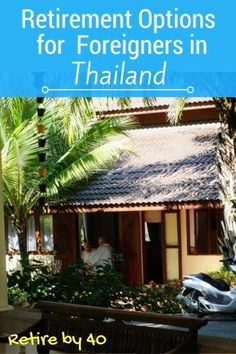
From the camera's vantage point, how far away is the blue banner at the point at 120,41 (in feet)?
20.3

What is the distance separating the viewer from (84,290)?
9.08 metres

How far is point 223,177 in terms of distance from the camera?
14383 millimetres

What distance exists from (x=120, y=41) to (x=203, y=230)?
1227 cm

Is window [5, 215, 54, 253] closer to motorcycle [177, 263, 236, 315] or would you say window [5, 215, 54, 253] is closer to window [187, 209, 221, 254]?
window [187, 209, 221, 254]

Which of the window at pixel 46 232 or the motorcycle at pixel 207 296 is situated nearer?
the motorcycle at pixel 207 296

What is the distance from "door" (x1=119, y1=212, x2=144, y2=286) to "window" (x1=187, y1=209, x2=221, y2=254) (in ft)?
4.19

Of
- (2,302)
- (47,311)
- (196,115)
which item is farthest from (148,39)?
(196,115)

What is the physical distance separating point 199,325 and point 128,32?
239 centimetres

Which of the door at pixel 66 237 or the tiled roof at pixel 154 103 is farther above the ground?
the tiled roof at pixel 154 103

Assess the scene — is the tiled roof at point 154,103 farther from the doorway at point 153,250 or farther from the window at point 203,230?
the doorway at point 153,250

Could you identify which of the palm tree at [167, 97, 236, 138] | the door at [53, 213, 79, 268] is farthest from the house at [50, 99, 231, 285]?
the palm tree at [167, 97, 236, 138]

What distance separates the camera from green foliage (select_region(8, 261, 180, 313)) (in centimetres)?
890

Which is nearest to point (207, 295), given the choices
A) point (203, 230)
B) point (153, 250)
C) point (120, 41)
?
point (203, 230)

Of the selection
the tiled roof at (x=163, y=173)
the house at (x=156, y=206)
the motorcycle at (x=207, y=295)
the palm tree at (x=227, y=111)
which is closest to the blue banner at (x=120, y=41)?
the motorcycle at (x=207, y=295)
